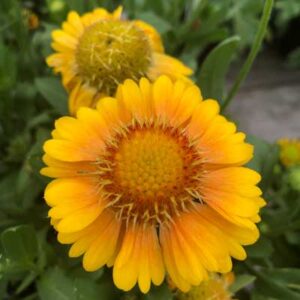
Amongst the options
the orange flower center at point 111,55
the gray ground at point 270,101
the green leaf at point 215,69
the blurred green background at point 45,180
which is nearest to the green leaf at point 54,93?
the blurred green background at point 45,180

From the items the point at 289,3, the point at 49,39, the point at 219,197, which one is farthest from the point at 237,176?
the point at 289,3

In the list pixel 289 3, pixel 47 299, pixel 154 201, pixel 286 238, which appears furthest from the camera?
pixel 289 3

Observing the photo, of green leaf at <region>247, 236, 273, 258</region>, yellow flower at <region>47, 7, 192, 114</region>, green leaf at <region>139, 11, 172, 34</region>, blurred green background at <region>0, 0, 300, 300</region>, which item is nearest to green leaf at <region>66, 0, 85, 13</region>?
blurred green background at <region>0, 0, 300, 300</region>

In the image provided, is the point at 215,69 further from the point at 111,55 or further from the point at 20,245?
the point at 20,245

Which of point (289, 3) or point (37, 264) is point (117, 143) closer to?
point (37, 264)

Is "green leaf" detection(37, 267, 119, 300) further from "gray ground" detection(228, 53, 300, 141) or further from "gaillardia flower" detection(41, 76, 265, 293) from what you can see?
"gray ground" detection(228, 53, 300, 141)

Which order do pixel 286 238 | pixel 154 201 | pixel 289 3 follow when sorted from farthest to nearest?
pixel 289 3 < pixel 286 238 < pixel 154 201

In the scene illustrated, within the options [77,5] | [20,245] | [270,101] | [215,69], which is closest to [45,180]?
[20,245]
